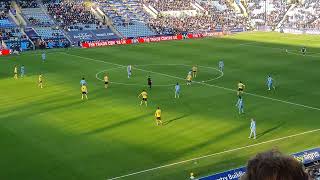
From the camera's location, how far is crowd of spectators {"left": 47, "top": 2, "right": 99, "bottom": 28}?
88.2 m

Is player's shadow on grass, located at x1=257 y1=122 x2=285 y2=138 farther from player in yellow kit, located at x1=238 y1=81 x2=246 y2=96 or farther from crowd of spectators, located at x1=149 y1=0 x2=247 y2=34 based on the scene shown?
crowd of spectators, located at x1=149 y1=0 x2=247 y2=34

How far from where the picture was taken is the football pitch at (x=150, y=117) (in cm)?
2348

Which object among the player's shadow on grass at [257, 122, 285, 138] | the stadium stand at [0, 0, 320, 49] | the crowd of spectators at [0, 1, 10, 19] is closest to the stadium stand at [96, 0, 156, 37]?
the stadium stand at [0, 0, 320, 49]

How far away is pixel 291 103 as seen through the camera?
36281 millimetres

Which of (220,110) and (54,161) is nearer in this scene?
(54,161)

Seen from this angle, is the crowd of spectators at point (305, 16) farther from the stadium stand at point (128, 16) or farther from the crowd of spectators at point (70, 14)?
the crowd of spectators at point (70, 14)

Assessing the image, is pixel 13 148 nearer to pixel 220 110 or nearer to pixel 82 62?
pixel 220 110

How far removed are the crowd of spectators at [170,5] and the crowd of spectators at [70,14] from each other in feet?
52.4

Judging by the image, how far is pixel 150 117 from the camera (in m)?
32.2

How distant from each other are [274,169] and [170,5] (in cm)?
10438

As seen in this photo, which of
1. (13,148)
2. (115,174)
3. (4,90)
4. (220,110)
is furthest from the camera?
(4,90)

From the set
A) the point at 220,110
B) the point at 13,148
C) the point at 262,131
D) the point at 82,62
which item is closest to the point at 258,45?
the point at 82,62

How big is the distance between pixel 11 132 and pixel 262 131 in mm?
15196

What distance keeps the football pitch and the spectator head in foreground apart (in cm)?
1446
